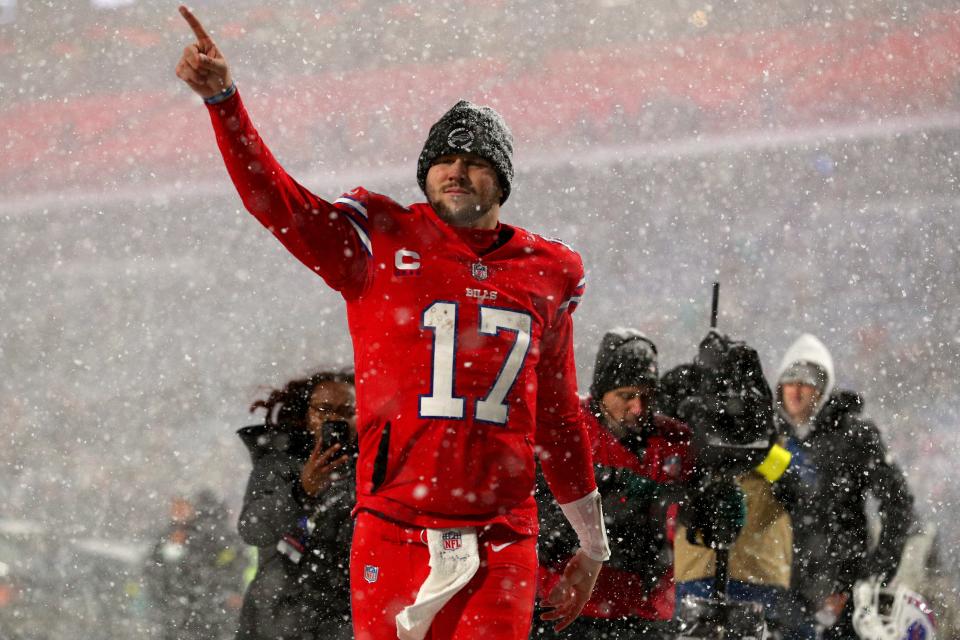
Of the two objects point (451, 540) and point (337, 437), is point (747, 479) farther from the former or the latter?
point (451, 540)

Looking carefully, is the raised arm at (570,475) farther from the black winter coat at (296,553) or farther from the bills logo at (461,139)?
the black winter coat at (296,553)

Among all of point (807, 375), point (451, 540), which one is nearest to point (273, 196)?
point (451, 540)

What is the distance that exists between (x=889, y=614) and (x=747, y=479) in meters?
0.89

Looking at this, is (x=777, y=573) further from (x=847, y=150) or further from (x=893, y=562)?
(x=847, y=150)

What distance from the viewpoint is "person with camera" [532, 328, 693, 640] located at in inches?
161

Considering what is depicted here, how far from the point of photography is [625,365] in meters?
4.36

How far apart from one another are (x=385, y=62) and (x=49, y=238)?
739 centimetres

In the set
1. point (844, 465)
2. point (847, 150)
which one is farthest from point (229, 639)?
point (847, 150)

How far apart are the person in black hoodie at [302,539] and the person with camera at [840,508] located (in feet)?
6.78

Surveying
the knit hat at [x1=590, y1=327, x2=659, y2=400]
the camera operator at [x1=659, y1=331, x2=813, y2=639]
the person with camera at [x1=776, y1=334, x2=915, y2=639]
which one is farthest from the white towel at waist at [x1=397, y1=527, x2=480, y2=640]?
the person with camera at [x1=776, y1=334, x2=915, y2=639]

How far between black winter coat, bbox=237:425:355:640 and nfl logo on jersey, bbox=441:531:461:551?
1.44 metres

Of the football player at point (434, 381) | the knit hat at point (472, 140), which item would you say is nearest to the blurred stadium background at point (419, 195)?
the knit hat at point (472, 140)

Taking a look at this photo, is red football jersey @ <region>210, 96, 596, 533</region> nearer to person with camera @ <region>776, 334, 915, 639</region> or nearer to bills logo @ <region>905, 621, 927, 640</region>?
person with camera @ <region>776, 334, 915, 639</region>

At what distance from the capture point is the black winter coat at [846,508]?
4.99 m
